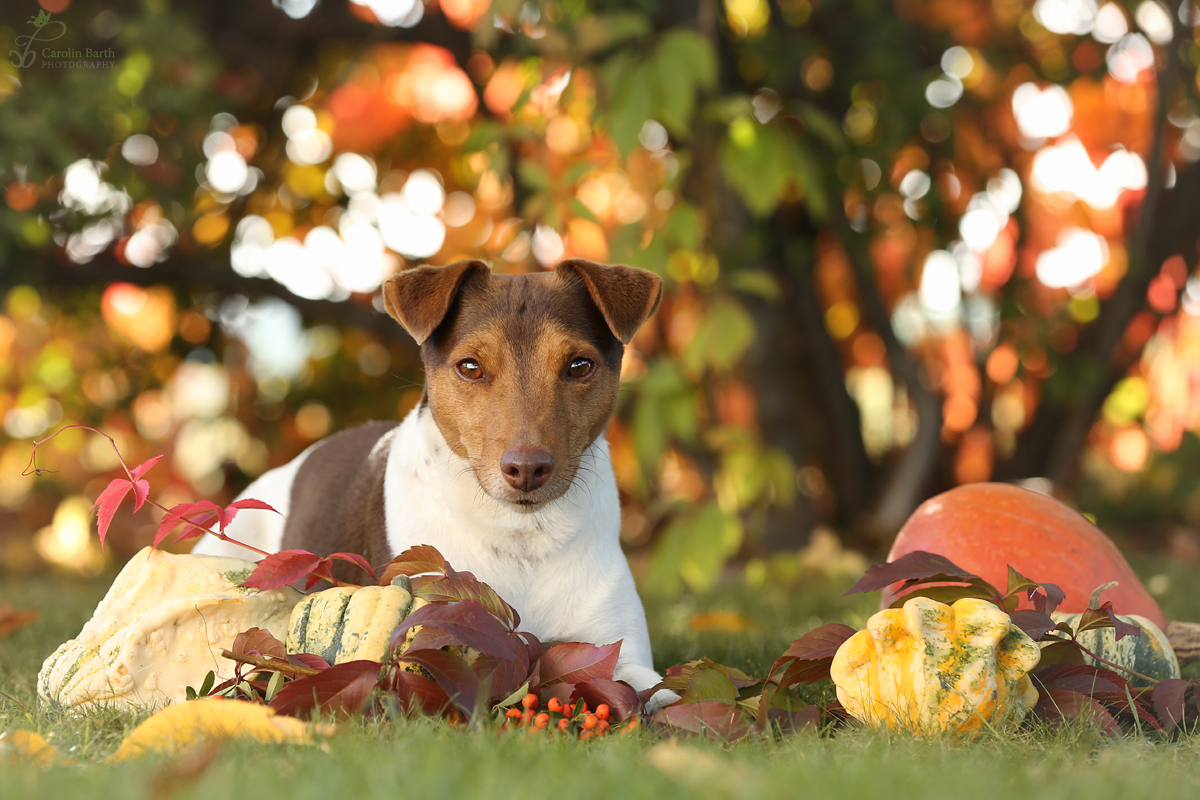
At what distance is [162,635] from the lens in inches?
101

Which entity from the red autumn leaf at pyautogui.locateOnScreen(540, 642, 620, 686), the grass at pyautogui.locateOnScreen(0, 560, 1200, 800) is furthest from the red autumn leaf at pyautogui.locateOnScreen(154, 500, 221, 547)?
the red autumn leaf at pyautogui.locateOnScreen(540, 642, 620, 686)

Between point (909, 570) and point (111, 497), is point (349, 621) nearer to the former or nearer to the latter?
point (111, 497)

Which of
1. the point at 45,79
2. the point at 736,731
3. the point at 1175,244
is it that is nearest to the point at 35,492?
the point at 45,79

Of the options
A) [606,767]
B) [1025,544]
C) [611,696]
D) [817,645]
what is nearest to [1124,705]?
[817,645]

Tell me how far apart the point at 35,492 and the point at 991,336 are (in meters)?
7.84

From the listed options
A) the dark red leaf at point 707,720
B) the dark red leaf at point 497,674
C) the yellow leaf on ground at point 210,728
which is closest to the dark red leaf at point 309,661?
the yellow leaf on ground at point 210,728

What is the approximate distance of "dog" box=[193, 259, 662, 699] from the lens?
287 cm

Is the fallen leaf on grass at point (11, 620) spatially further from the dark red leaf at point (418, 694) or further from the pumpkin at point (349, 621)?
the dark red leaf at point (418, 694)

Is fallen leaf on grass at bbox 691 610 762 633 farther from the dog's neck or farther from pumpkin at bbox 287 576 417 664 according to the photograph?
pumpkin at bbox 287 576 417 664

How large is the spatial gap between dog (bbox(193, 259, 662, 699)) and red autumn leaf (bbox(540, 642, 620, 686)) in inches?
14.3

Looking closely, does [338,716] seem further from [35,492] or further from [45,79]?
[35,492]

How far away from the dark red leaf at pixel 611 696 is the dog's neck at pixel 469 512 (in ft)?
1.92

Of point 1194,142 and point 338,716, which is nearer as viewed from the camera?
point 338,716

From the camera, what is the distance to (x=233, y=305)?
301 inches
